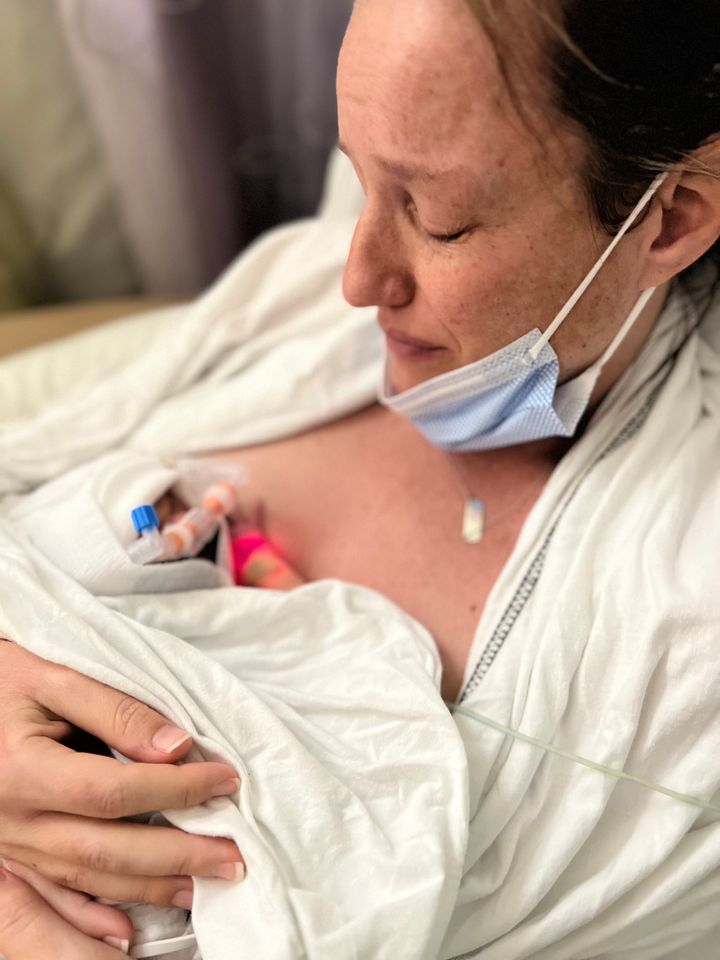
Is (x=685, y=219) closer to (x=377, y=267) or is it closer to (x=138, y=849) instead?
(x=377, y=267)

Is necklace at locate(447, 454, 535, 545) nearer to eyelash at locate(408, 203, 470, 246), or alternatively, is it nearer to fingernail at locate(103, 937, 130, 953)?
eyelash at locate(408, 203, 470, 246)

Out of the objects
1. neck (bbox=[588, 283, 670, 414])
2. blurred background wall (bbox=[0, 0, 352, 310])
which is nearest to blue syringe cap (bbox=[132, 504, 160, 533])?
neck (bbox=[588, 283, 670, 414])

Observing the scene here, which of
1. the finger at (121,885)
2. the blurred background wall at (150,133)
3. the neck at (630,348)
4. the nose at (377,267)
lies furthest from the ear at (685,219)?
the blurred background wall at (150,133)

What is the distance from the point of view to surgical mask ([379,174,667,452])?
0.94 meters

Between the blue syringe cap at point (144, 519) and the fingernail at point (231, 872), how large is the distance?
35 centimetres

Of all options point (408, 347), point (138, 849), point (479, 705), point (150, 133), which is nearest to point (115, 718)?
point (138, 849)

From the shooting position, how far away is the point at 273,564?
3.67 ft

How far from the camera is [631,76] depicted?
0.76 metres

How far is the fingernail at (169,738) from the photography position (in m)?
0.84

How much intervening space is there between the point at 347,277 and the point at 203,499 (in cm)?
34

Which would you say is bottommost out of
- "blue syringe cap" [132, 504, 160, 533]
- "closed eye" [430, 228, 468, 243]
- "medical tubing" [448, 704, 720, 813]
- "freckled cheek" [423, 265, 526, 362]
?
"medical tubing" [448, 704, 720, 813]

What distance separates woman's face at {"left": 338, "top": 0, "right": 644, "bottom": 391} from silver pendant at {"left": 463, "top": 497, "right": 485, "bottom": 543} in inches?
8.9

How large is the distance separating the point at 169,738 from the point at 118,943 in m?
0.18

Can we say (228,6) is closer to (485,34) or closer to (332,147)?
(332,147)
